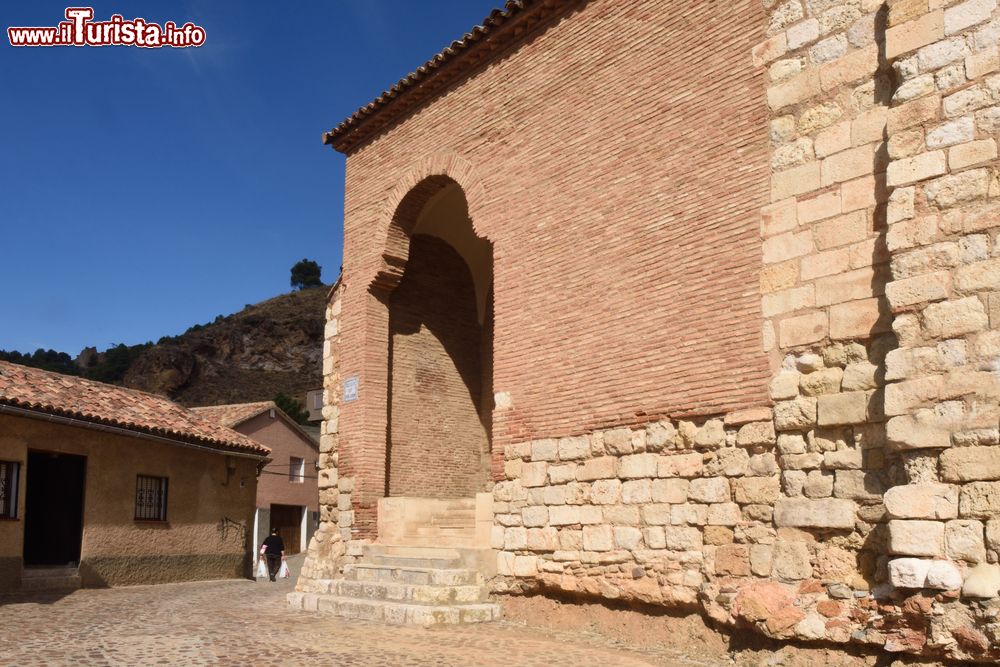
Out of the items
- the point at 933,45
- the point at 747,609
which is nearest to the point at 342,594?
the point at 747,609

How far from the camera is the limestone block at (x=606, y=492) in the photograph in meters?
7.83

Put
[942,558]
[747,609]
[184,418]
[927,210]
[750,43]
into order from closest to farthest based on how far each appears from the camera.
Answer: [942,558]
[927,210]
[747,609]
[750,43]
[184,418]

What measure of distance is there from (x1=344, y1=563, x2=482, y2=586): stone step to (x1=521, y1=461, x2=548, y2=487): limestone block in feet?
3.73

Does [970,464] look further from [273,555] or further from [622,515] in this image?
[273,555]

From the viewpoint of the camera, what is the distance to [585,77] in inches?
346

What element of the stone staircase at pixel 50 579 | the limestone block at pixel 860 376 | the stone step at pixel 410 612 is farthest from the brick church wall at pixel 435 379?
the limestone block at pixel 860 376

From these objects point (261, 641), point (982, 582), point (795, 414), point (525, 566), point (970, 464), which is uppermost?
point (795, 414)

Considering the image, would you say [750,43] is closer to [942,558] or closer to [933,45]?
[933,45]

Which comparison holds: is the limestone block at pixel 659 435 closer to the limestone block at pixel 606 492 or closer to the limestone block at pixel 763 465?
the limestone block at pixel 606 492

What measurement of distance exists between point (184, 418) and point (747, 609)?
13.1 meters

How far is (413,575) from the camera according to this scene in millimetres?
9273

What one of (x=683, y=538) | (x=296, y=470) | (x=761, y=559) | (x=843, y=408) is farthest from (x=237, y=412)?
(x=843, y=408)

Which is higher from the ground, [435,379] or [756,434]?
[435,379]

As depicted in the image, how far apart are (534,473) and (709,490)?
6.94 feet
